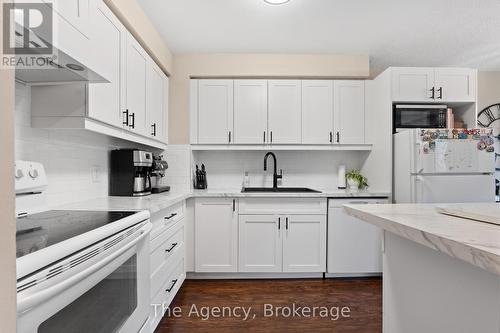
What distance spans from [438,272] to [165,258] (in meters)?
1.71

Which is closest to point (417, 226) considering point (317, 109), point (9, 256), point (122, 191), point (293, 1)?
point (9, 256)

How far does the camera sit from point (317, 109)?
9.95ft

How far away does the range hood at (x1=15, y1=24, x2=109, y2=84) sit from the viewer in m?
1.01

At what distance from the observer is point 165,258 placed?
198cm

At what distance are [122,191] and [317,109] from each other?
7.17 ft

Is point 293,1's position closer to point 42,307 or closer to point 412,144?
point 412,144

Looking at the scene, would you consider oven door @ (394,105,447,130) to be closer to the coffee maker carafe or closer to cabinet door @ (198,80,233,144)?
cabinet door @ (198,80,233,144)

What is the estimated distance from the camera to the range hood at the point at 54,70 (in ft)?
3.32

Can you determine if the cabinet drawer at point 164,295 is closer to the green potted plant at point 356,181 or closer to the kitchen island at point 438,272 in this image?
the kitchen island at point 438,272

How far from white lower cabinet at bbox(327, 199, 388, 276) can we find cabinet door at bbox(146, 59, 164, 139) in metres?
1.92

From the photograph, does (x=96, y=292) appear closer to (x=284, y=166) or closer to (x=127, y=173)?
(x=127, y=173)

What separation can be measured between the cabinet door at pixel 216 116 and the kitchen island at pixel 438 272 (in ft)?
6.76

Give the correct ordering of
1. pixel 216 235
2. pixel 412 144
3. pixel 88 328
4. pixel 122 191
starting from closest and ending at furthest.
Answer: pixel 88 328
pixel 122 191
pixel 412 144
pixel 216 235

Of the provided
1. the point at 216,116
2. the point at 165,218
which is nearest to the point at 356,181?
the point at 216,116
